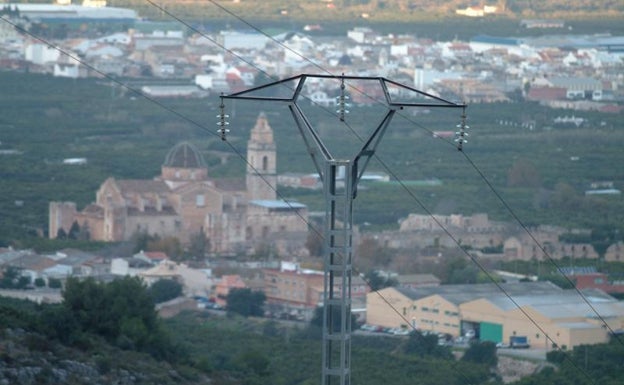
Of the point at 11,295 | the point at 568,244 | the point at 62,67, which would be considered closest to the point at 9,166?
the point at 568,244

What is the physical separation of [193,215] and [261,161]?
13.4 feet

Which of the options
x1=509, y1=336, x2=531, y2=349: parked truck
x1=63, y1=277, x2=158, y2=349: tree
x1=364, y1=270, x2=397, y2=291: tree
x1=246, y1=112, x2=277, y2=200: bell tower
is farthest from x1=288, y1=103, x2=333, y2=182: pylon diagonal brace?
x1=246, y1=112, x2=277, y2=200: bell tower

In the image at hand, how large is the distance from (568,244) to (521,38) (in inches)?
2470

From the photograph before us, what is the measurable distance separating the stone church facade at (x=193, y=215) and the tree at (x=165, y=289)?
741 centimetres

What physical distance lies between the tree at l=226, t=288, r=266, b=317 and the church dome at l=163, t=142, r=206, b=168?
1556 cm

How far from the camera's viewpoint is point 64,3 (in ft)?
368

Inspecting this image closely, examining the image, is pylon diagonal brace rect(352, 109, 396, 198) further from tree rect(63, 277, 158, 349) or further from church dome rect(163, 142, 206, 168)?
church dome rect(163, 142, 206, 168)

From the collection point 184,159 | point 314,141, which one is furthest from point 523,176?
point 314,141

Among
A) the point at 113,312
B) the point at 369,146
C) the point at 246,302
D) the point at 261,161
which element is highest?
the point at 261,161

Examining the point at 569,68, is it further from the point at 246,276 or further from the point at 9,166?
the point at 246,276

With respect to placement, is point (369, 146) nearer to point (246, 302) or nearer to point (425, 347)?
point (425, 347)

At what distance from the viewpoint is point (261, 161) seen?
56.1m

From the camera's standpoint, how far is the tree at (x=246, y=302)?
38.9 metres

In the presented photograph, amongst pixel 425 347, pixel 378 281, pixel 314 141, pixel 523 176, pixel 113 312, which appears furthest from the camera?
pixel 523 176
